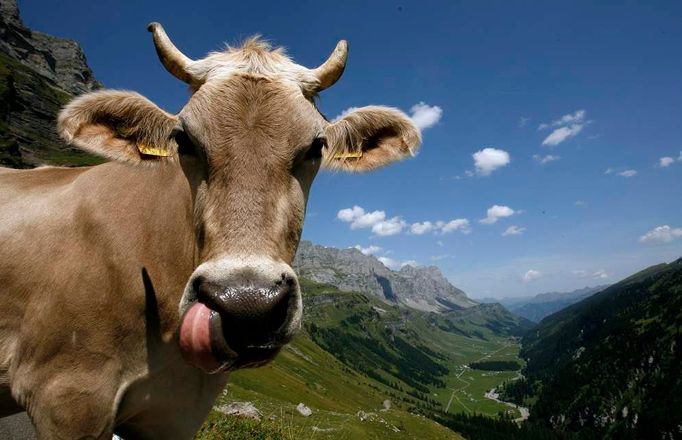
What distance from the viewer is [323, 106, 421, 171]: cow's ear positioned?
5801 mm

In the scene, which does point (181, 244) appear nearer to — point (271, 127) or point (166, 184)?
point (166, 184)

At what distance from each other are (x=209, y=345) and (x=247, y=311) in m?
0.37

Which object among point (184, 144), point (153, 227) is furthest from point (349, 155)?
point (153, 227)

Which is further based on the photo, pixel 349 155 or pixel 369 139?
pixel 369 139

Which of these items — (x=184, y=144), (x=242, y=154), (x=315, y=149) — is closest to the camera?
(x=242, y=154)

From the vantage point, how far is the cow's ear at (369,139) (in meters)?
5.80

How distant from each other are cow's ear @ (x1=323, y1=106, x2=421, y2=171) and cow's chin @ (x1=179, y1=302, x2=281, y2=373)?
3.11m

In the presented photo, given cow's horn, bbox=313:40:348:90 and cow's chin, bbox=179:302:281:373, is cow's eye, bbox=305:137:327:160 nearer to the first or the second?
cow's horn, bbox=313:40:348:90

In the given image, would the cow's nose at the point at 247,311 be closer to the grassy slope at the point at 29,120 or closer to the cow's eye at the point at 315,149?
the cow's eye at the point at 315,149

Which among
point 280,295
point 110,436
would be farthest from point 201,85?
point 110,436

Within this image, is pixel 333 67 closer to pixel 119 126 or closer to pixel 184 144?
pixel 184 144

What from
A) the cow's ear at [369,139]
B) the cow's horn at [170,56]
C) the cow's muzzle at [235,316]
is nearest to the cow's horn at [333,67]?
the cow's ear at [369,139]

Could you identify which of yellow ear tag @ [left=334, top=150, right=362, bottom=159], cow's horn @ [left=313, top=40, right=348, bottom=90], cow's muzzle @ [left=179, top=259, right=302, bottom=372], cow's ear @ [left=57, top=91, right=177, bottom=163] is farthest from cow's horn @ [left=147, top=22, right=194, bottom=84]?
cow's muzzle @ [left=179, top=259, right=302, bottom=372]

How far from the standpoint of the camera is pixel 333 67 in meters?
5.63
